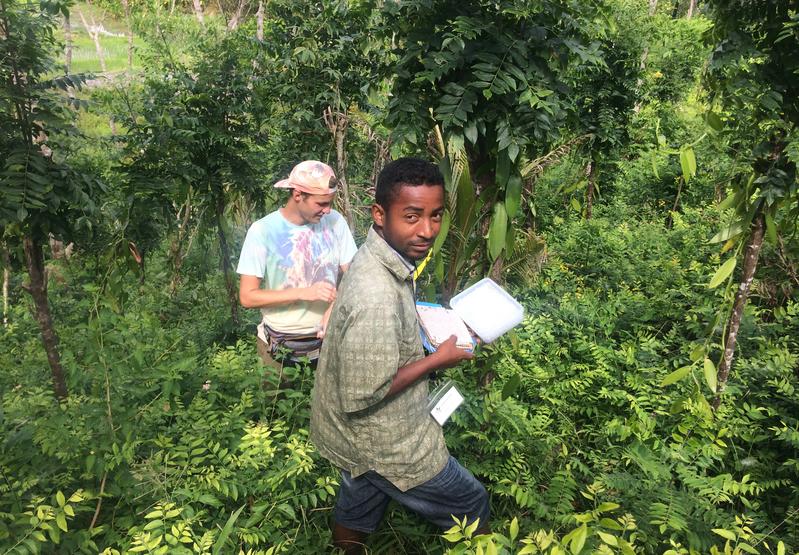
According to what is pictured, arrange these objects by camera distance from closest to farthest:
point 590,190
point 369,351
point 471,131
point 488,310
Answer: point 369,351 → point 488,310 → point 471,131 → point 590,190

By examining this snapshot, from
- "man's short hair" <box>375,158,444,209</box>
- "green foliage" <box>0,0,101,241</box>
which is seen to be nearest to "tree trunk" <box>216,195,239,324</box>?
"green foliage" <box>0,0,101,241</box>

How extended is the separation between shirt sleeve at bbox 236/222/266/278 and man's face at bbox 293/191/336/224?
0.26 m

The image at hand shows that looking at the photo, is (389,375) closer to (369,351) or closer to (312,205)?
(369,351)

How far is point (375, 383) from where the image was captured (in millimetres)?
1478

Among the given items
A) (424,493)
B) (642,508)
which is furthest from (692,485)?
(424,493)

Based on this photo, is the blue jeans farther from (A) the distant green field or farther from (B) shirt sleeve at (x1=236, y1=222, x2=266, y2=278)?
(A) the distant green field

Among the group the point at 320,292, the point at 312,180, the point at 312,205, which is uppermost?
the point at 312,180

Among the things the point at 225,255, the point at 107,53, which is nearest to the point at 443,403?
the point at 225,255

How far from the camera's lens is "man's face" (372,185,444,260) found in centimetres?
155

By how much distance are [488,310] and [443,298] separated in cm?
90

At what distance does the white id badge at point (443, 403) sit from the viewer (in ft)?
5.84

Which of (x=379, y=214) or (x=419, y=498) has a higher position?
(x=379, y=214)

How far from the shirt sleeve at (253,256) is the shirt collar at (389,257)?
114 cm

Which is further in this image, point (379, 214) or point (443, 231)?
point (443, 231)
